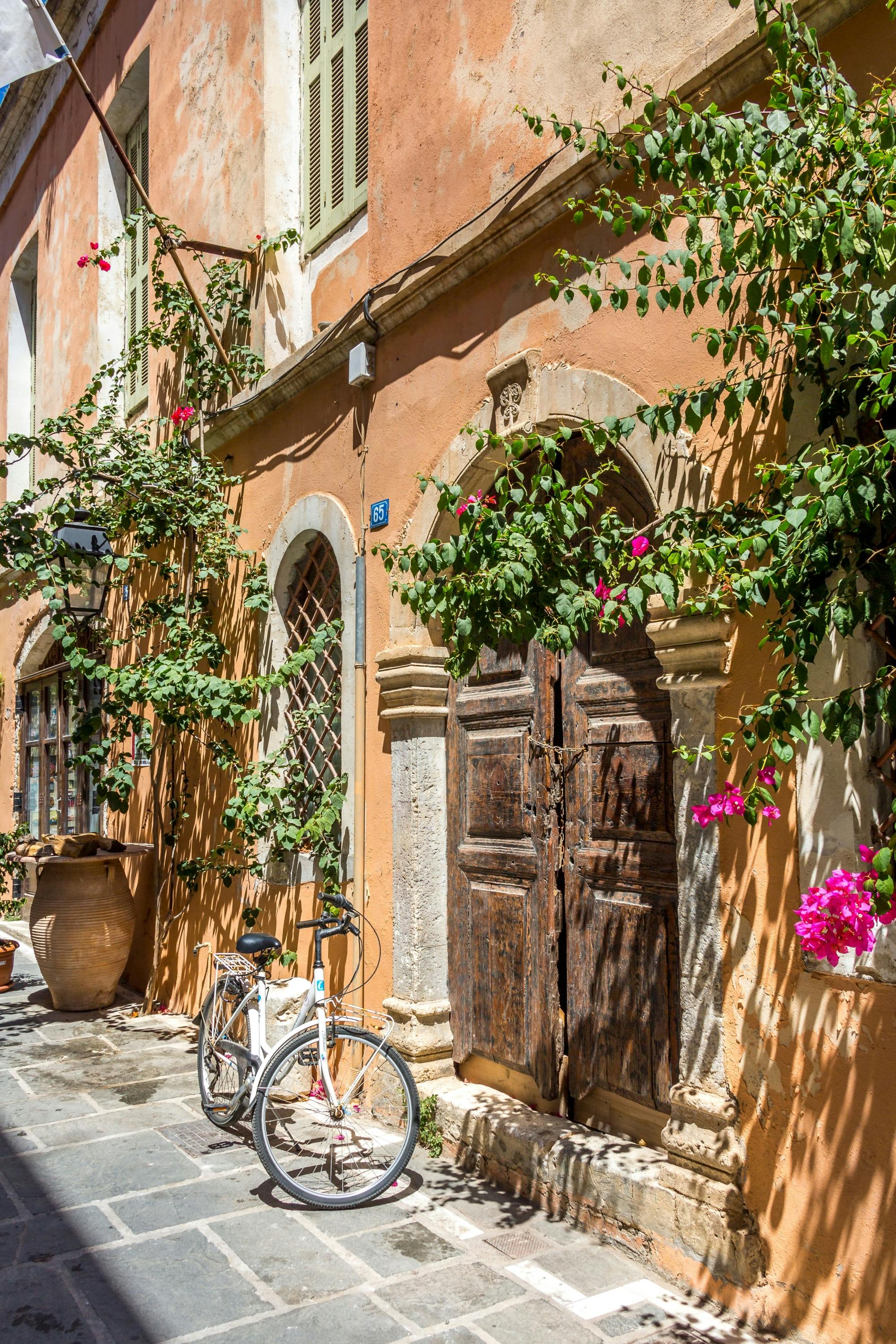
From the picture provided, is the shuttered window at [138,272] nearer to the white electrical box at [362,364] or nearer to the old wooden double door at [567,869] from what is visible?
the white electrical box at [362,364]

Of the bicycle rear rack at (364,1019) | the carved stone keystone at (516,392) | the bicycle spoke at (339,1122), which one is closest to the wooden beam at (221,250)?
the carved stone keystone at (516,392)

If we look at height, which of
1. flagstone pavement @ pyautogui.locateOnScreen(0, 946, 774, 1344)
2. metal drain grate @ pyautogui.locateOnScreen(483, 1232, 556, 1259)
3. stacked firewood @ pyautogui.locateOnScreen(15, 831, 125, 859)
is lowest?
flagstone pavement @ pyautogui.locateOnScreen(0, 946, 774, 1344)

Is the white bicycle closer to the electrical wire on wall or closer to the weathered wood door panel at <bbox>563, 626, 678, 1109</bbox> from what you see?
the weathered wood door panel at <bbox>563, 626, 678, 1109</bbox>

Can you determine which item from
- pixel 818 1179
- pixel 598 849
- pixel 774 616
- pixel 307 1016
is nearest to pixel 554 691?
pixel 598 849

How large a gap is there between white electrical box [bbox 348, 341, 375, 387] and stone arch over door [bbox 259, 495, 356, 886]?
0.59 metres

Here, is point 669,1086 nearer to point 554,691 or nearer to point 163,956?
point 554,691

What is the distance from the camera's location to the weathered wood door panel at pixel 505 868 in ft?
13.0

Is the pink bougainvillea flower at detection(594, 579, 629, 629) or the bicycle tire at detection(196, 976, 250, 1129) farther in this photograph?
the bicycle tire at detection(196, 976, 250, 1129)

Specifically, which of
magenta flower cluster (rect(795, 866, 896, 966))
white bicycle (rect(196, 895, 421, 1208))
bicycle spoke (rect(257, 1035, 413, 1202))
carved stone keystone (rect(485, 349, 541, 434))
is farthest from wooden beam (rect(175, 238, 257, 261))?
magenta flower cluster (rect(795, 866, 896, 966))

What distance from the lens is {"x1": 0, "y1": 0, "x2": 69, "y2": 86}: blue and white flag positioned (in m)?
6.09

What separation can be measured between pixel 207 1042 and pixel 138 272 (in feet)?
21.1

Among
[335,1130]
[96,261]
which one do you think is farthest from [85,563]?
[335,1130]

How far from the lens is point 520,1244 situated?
11.0 feet

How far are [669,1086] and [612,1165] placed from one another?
0.98 feet
